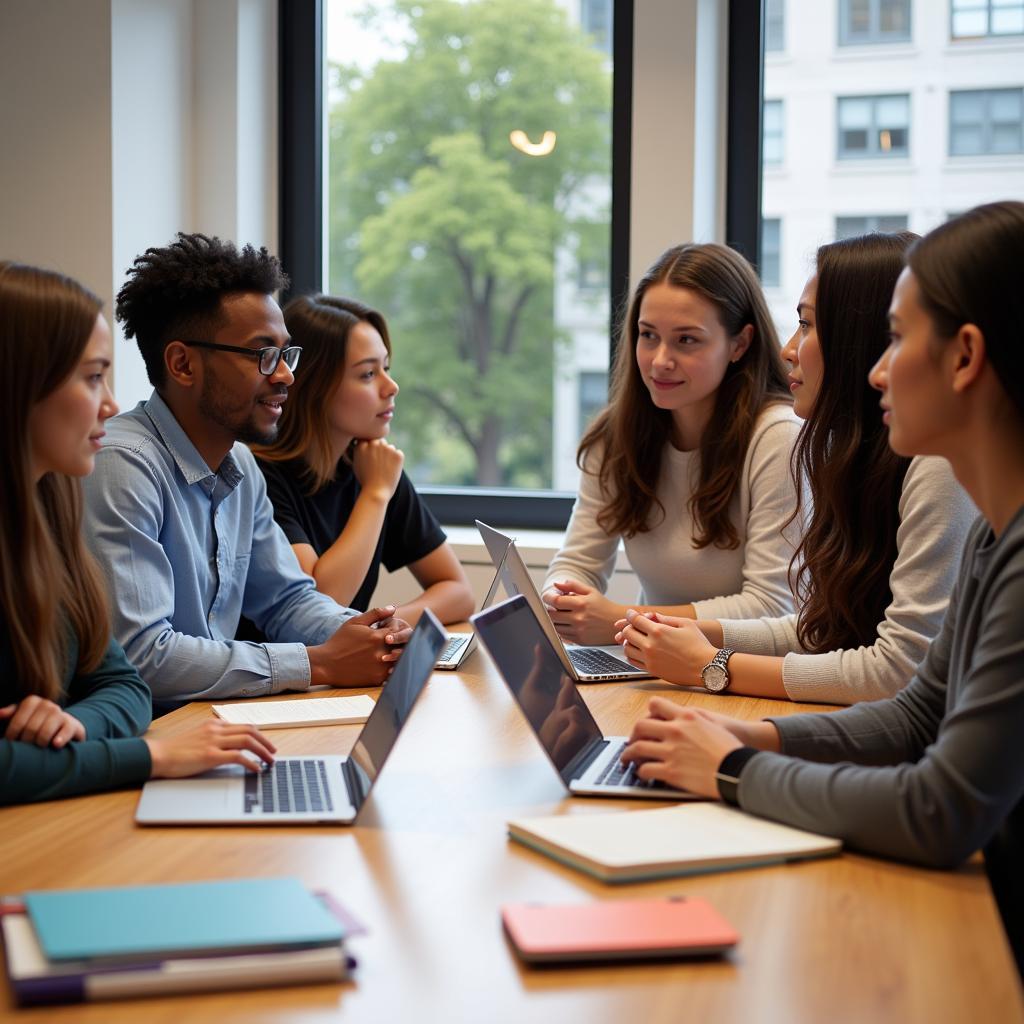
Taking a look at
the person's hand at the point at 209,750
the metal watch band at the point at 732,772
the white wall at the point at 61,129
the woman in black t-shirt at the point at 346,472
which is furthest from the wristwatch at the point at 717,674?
the white wall at the point at 61,129

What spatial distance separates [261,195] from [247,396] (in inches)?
74.1

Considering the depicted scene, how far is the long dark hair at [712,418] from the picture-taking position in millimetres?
2555

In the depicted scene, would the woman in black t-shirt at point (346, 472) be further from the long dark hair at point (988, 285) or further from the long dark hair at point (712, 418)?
the long dark hair at point (988, 285)

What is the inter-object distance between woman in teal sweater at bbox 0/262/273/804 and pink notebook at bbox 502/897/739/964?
56 centimetres

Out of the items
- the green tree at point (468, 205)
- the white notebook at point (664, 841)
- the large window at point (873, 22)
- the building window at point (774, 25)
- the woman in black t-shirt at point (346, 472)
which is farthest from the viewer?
the green tree at point (468, 205)

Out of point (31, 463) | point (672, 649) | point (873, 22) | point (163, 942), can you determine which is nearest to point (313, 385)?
point (672, 649)

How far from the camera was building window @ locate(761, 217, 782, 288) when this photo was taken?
3.64 m

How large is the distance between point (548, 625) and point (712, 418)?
2.75 ft

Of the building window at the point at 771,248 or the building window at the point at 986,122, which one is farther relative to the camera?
the building window at the point at 771,248

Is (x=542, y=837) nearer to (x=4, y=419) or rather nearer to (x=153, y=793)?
(x=153, y=793)

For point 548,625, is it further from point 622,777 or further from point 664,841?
point 664,841

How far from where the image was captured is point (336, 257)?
408cm

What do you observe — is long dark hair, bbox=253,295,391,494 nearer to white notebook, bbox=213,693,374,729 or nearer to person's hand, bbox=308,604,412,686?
person's hand, bbox=308,604,412,686

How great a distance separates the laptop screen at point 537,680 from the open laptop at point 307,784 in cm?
8
